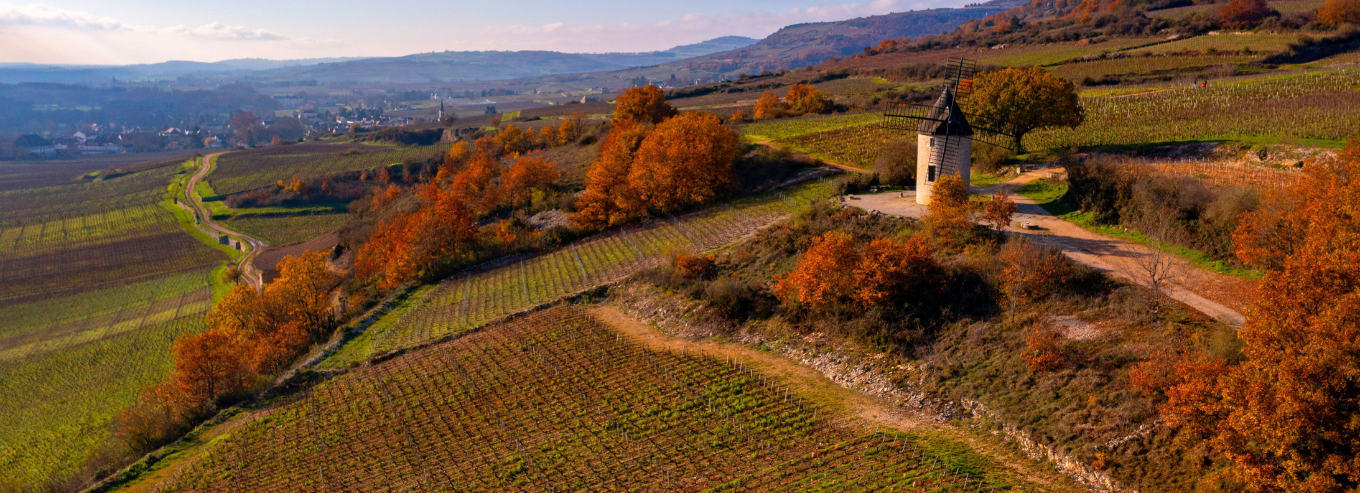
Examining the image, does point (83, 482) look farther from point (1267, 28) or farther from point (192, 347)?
point (1267, 28)

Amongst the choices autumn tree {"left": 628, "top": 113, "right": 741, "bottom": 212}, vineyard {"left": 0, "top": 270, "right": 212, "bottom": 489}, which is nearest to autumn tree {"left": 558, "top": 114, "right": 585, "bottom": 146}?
vineyard {"left": 0, "top": 270, "right": 212, "bottom": 489}

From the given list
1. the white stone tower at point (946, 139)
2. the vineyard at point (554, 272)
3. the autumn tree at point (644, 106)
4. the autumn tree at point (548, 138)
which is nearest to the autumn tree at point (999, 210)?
the white stone tower at point (946, 139)

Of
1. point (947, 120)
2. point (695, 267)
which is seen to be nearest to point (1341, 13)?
point (947, 120)

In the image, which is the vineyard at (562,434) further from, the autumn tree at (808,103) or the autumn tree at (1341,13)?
the autumn tree at (1341,13)

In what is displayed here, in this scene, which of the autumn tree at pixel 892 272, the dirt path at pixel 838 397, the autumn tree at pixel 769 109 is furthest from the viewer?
the autumn tree at pixel 769 109

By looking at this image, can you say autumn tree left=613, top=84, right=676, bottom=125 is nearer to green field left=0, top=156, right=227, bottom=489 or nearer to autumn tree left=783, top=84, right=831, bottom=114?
autumn tree left=783, top=84, right=831, bottom=114

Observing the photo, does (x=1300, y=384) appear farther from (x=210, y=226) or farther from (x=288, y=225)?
(x=210, y=226)
